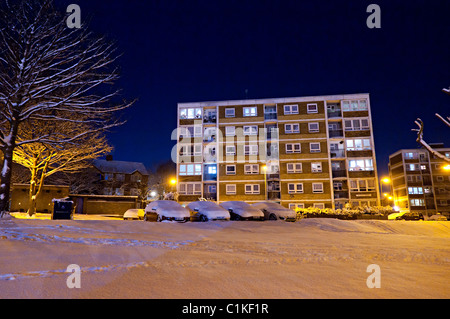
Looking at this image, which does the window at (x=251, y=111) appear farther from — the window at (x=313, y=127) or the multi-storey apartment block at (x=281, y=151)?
the window at (x=313, y=127)

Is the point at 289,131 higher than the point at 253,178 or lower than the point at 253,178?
higher

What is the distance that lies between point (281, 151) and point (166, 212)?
2710 cm

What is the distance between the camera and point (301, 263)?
5727 millimetres

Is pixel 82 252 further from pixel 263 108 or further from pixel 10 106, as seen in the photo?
pixel 263 108

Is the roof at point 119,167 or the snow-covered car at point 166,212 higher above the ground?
the roof at point 119,167

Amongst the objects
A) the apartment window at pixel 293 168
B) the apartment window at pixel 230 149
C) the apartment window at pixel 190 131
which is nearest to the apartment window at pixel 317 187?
the apartment window at pixel 293 168

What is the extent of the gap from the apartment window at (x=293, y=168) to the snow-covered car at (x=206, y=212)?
23370 millimetres

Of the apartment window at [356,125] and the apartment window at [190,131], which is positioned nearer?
the apartment window at [356,125]

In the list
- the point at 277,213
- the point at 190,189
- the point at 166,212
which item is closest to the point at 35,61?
the point at 166,212

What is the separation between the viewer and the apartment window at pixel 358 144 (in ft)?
129

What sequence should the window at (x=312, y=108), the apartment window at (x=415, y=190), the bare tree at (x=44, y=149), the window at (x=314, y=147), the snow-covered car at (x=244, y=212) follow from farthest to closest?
the apartment window at (x=415, y=190), the window at (x=312, y=108), the window at (x=314, y=147), the bare tree at (x=44, y=149), the snow-covered car at (x=244, y=212)
